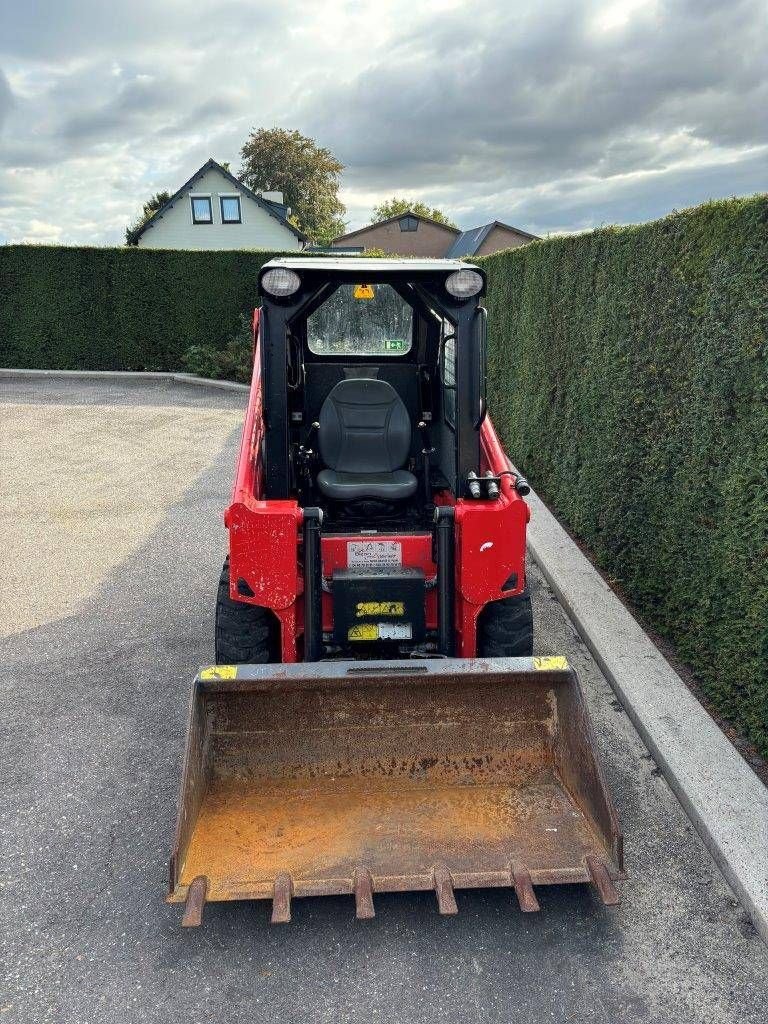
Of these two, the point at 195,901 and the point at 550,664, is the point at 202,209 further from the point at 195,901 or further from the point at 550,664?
the point at 195,901

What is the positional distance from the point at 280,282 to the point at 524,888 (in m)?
2.78

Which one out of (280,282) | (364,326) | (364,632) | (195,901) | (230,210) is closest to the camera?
(195,901)

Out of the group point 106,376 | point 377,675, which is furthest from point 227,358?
point 377,675

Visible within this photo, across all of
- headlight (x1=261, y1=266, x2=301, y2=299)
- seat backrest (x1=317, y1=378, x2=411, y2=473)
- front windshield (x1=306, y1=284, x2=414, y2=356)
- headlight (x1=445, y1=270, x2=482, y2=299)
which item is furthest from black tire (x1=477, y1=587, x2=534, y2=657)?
front windshield (x1=306, y1=284, x2=414, y2=356)

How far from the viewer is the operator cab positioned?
12.9 feet

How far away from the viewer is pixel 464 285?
12.7 feet

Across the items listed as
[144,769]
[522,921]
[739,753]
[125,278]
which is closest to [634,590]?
Result: [739,753]

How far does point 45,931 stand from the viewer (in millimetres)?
2877

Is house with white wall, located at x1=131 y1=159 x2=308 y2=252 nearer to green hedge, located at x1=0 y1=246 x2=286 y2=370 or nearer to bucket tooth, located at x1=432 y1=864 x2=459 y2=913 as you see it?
green hedge, located at x1=0 y1=246 x2=286 y2=370

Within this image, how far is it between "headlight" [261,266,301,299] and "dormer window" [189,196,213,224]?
33.8m

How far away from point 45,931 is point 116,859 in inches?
15.7

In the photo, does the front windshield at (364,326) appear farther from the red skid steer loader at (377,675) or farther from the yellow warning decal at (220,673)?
the yellow warning decal at (220,673)

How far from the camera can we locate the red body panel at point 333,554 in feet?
12.3

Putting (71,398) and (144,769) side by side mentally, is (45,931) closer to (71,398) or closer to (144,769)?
(144,769)
